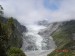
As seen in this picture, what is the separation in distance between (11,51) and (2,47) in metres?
48.8

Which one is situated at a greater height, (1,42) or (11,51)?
(11,51)

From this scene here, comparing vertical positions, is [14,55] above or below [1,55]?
above

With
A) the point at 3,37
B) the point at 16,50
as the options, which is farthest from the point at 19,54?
the point at 3,37

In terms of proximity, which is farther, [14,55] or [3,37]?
[14,55]

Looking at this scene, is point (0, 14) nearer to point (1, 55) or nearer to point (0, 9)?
point (0, 9)

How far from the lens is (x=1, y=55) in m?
67.2

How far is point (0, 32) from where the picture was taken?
71375 mm

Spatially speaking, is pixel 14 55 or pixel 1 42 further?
pixel 14 55

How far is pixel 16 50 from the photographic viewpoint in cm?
11844


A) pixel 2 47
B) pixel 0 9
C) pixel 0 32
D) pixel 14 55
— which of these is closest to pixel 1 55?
pixel 2 47

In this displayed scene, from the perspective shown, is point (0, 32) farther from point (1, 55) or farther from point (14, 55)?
point (14, 55)

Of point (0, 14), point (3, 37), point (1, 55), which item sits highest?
point (0, 14)

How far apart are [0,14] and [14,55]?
4702 centimetres

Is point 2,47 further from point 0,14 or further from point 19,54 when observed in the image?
point 19,54
